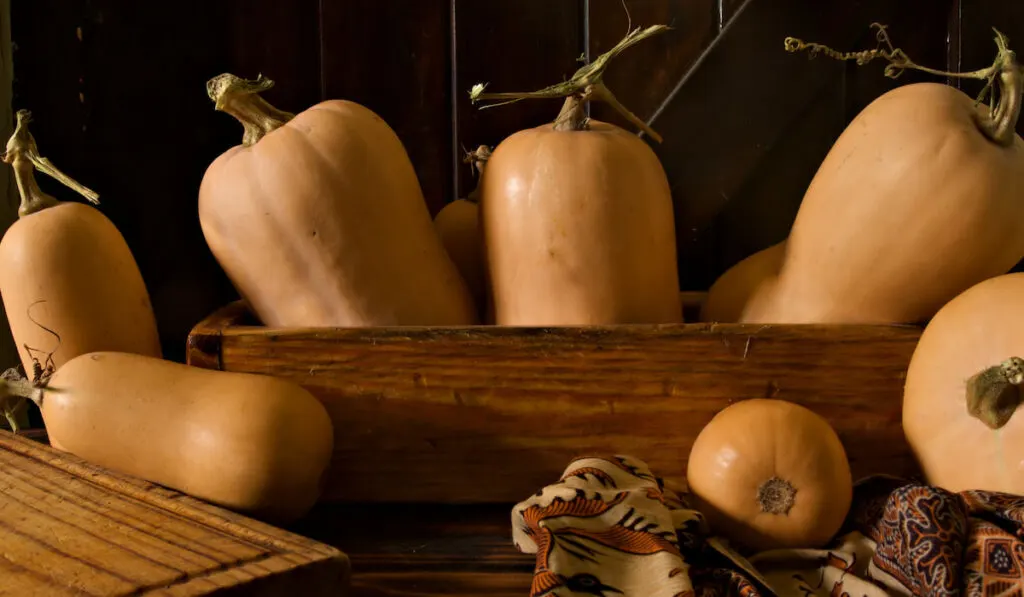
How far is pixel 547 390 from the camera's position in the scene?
1.96ft

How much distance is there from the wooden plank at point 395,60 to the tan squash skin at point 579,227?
0.90 ft

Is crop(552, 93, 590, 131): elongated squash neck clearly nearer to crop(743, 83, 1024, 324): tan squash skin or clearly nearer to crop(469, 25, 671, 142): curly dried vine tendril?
crop(469, 25, 671, 142): curly dried vine tendril

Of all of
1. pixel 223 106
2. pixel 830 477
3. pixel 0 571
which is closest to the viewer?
pixel 0 571

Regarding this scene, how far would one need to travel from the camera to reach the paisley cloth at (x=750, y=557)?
0.45 meters

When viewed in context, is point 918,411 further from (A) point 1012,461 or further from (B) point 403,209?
(B) point 403,209

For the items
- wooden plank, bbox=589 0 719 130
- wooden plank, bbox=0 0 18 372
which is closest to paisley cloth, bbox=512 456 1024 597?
wooden plank, bbox=589 0 719 130

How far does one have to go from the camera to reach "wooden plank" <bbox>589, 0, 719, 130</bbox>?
89 centimetres

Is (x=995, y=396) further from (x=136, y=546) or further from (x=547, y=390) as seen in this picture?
(x=136, y=546)

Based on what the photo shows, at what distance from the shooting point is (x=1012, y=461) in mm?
504

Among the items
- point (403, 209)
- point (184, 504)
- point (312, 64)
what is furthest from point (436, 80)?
point (184, 504)

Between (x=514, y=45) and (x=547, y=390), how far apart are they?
17.4 inches

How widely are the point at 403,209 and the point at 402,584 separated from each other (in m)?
0.29

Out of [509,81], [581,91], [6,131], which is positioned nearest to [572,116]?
[581,91]

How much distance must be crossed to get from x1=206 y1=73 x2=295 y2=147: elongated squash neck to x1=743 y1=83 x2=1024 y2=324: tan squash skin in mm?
418
